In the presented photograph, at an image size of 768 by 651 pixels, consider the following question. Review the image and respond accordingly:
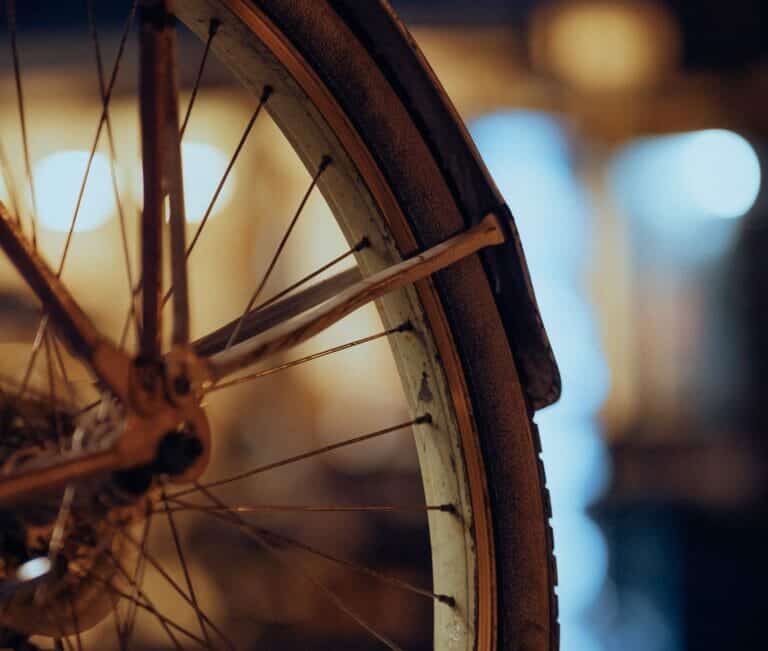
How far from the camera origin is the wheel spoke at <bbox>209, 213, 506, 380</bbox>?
75 centimetres

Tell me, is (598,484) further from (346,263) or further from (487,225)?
(487,225)

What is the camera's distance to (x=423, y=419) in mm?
973

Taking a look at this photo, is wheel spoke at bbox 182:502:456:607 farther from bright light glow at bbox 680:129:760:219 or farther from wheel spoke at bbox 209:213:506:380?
bright light glow at bbox 680:129:760:219

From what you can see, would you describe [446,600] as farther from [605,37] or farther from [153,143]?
[605,37]

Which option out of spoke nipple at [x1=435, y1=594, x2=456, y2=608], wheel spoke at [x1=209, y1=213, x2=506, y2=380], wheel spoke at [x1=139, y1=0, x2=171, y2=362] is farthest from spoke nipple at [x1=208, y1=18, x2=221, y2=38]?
spoke nipple at [x1=435, y1=594, x2=456, y2=608]

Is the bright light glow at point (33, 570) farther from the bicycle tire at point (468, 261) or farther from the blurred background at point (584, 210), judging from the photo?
the blurred background at point (584, 210)

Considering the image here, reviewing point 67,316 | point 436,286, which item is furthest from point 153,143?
point 436,286

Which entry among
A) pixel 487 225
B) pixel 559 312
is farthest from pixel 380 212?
pixel 559 312

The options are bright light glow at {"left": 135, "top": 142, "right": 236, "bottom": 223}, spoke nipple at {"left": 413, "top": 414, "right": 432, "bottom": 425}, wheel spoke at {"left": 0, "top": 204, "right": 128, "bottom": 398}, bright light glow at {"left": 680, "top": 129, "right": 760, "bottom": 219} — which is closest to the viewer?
wheel spoke at {"left": 0, "top": 204, "right": 128, "bottom": 398}

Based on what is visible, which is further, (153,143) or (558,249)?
(558,249)

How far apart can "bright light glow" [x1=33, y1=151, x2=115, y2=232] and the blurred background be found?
14 mm

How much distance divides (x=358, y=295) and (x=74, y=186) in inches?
163

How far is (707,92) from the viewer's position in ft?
15.5

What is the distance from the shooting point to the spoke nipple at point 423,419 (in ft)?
3.17
